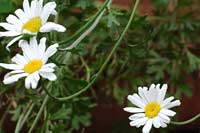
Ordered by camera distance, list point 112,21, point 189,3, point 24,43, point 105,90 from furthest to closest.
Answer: point 105,90 → point 189,3 → point 112,21 → point 24,43

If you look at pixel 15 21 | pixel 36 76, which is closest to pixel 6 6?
pixel 15 21

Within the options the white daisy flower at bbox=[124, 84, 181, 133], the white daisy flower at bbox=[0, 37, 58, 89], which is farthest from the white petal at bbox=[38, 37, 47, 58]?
the white daisy flower at bbox=[124, 84, 181, 133]

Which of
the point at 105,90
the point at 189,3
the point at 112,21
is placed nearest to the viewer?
the point at 112,21

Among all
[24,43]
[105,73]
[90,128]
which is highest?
[24,43]

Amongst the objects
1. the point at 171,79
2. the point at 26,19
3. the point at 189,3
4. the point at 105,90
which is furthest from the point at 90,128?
the point at 26,19

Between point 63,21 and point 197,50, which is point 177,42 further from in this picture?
point 63,21

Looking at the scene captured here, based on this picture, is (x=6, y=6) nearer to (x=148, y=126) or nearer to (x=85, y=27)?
(x=85, y=27)
